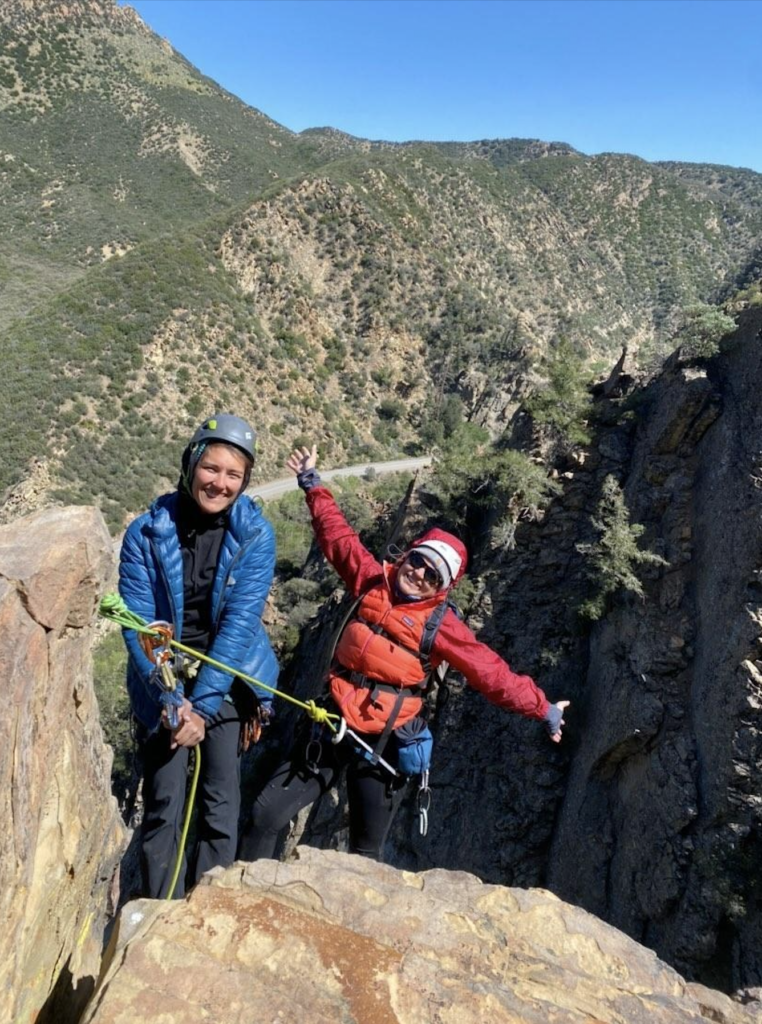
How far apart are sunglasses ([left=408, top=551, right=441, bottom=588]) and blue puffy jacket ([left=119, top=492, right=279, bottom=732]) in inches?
34.8

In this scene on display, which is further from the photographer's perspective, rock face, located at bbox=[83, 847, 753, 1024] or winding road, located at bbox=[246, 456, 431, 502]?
winding road, located at bbox=[246, 456, 431, 502]

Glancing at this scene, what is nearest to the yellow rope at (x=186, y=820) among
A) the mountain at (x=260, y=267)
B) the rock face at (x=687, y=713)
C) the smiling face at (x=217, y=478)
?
the smiling face at (x=217, y=478)

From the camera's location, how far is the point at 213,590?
3.50 metres

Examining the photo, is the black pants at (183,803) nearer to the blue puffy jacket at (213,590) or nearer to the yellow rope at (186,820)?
the yellow rope at (186,820)

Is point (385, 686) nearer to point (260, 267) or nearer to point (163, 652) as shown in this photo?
point (163, 652)

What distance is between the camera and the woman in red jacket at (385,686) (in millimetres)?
3871

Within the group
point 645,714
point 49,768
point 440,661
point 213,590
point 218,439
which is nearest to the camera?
point 49,768

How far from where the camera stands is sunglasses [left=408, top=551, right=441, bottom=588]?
388cm

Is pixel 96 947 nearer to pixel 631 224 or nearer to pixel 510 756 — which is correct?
pixel 510 756

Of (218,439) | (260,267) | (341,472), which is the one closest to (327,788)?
(218,439)

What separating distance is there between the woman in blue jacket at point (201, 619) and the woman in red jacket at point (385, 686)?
0.48 meters

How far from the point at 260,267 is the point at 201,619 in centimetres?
4591

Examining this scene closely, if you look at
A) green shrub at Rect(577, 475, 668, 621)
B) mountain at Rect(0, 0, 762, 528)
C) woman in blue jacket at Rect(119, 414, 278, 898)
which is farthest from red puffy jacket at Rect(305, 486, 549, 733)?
mountain at Rect(0, 0, 762, 528)

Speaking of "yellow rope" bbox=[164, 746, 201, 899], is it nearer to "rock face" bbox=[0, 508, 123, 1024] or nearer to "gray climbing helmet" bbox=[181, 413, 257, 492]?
"rock face" bbox=[0, 508, 123, 1024]
